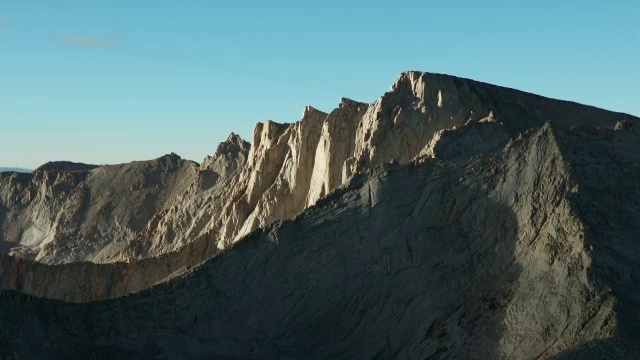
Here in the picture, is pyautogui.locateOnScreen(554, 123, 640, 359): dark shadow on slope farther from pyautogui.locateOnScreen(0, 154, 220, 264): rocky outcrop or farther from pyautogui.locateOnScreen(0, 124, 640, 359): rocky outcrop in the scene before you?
pyautogui.locateOnScreen(0, 154, 220, 264): rocky outcrop

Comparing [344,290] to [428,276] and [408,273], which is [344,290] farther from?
[428,276]

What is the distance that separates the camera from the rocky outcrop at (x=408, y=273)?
36.6 m

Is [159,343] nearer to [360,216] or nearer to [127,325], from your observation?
[127,325]

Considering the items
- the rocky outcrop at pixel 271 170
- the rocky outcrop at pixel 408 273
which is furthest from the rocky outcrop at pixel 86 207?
the rocky outcrop at pixel 408 273

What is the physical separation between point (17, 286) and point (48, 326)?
18642mm

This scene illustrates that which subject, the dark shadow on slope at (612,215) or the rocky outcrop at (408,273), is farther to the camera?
the rocky outcrop at (408,273)

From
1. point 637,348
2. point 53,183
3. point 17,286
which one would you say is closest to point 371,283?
point 637,348

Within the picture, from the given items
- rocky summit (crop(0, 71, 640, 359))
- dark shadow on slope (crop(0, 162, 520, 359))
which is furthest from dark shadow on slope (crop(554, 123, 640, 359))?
dark shadow on slope (crop(0, 162, 520, 359))

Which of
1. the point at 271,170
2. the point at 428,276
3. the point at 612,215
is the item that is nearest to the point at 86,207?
the point at 271,170

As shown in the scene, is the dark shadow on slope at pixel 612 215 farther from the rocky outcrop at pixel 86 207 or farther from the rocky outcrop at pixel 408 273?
the rocky outcrop at pixel 86 207

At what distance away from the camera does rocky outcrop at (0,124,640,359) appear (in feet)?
120

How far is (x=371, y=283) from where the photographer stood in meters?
39.2

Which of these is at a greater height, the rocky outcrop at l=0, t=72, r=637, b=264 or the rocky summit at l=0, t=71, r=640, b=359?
the rocky outcrop at l=0, t=72, r=637, b=264

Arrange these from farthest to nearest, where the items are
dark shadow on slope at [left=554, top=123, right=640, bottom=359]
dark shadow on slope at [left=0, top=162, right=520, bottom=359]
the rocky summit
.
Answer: dark shadow on slope at [left=0, top=162, right=520, bottom=359], the rocky summit, dark shadow on slope at [left=554, top=123, right=640, bottom=359]
